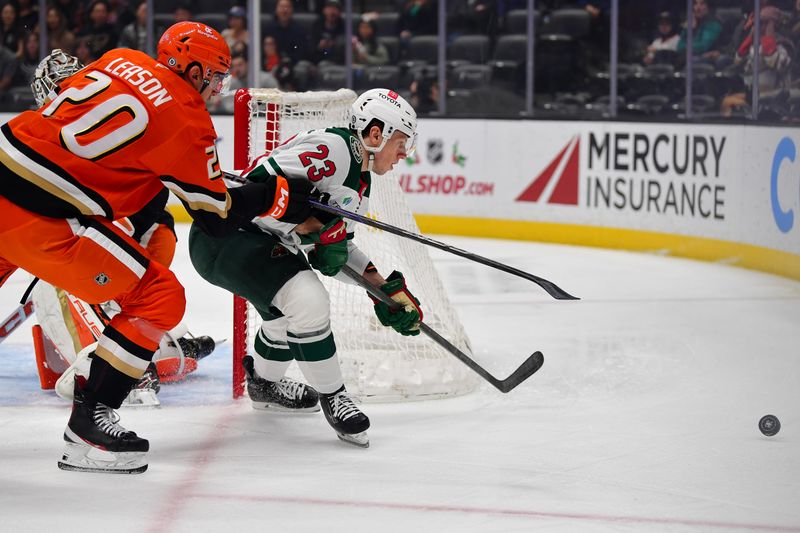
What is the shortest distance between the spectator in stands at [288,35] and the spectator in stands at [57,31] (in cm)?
150

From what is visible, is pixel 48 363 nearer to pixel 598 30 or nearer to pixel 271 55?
pixel 598 30

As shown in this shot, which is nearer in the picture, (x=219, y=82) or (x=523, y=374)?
(x=219, y=82)

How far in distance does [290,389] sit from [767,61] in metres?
4.19

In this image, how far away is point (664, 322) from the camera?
511 centimetres

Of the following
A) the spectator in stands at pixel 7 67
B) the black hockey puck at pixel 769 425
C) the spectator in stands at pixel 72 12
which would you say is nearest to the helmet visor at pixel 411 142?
the black hockey puck at pixel 769 425

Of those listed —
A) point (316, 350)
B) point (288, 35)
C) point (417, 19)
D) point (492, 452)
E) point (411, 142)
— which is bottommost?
point (492, 452)

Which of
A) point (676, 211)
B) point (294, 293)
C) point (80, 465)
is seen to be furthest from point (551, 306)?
point (80, 465)

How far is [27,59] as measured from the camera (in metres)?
9.15

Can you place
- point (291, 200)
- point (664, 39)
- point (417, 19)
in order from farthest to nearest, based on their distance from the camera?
point (417, 19), point (664, 39), point (291, 200)

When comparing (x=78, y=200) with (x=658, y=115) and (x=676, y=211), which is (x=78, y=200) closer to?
(x=676, y=211)

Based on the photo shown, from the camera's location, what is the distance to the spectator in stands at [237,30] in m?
8.92

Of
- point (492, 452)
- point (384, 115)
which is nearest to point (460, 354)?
point (492, 452)

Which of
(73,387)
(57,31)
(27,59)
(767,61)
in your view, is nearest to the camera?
(73,387)

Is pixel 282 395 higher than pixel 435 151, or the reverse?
pixel 435 151
